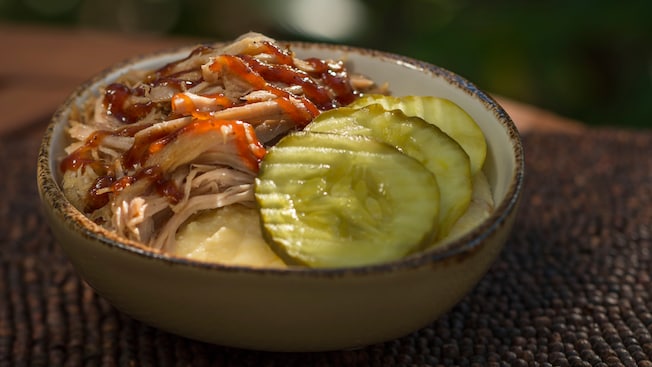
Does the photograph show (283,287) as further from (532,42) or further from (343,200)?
(532,42)

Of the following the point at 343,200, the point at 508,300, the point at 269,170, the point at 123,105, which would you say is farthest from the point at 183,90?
the point at 508,300

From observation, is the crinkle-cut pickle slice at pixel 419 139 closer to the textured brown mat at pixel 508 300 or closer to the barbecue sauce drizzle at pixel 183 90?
the barbecue sauce drizzle at pixel 183 90

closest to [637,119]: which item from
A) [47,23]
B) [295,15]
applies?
[295,15]

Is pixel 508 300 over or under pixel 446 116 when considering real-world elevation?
under

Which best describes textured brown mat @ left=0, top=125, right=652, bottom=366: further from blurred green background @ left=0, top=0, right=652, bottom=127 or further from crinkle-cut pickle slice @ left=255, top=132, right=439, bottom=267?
blurred green background @ left=0, top=0, right=652, bottom=127

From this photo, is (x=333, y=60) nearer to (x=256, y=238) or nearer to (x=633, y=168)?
(x=256, y=238)
